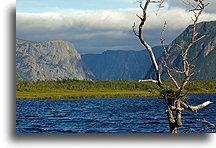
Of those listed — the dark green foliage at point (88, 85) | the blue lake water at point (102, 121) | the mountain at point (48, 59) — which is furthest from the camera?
the dark green foliage at point (88, 85)

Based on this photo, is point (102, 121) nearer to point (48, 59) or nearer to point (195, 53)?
point (195, 53)

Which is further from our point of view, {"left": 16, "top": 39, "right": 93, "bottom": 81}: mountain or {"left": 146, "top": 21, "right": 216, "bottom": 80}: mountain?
{"left": 16, "top": 39, "right": 93, "bottom": 81}: mountain

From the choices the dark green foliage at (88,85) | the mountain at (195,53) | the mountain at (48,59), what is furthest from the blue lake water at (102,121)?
the dark green foliage at (88,85)

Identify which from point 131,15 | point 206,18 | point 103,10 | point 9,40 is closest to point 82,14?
point 103,10

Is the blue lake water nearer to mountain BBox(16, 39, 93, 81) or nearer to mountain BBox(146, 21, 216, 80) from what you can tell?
mountain BBox(146, 21, 216, 80)

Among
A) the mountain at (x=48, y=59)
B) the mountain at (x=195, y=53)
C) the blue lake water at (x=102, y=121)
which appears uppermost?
the mountain at (x=48, y=59)

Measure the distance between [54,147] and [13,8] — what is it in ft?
11.1

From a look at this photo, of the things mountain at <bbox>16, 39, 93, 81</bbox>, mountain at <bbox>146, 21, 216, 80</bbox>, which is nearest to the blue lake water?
mountain at <bbox>146, 21, 216, 80</bbox>

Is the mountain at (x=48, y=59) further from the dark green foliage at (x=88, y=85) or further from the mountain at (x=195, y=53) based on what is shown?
the mountain at (x=195, y=53)

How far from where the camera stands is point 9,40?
27.7 ft

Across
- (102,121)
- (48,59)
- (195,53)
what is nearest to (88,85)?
(48,59)

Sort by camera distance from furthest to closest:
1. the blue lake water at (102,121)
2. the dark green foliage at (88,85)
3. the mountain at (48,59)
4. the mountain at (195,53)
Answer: the dark green foliage at (88,85), the mountain at (48,59), the blue lake water at (102,121), the mountain at (195,53)

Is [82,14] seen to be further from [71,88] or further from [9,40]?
[71,88]

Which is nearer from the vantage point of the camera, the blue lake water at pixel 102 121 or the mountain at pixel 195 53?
the mountain at pixel 195 53
